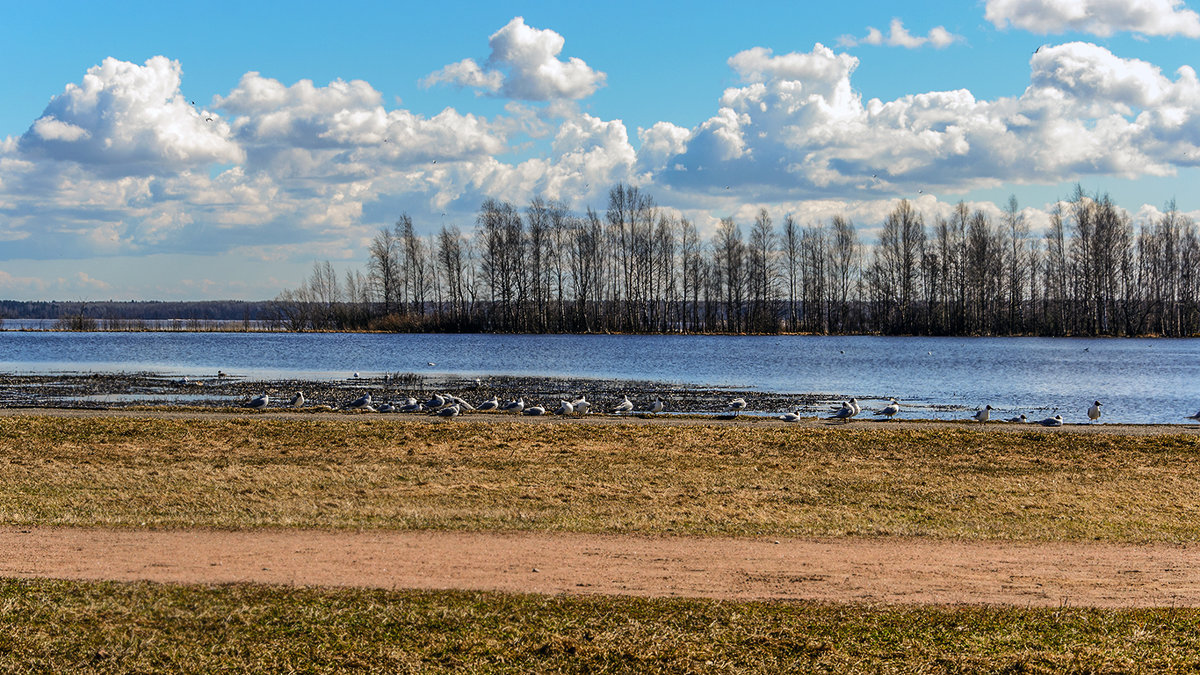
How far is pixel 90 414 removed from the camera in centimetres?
2408

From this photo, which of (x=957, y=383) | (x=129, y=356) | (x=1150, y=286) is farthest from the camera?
(x=1150, y=286)

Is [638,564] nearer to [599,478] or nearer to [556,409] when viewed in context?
[599,478]

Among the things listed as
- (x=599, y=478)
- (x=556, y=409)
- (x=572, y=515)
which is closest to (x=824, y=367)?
(x=556, y=409)

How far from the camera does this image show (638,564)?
32.6 ft

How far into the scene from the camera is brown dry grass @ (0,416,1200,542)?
39.9 ft

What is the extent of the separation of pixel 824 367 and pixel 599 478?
40.9 metres

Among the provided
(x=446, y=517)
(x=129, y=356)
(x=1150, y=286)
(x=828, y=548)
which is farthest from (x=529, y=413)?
(x=1150, y=286)

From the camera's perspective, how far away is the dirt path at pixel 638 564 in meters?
9.02

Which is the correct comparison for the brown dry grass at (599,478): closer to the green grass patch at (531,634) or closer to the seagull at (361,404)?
the green grass patch at (531,634)

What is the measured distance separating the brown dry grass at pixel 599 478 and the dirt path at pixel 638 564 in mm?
633

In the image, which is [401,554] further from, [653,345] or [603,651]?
[653,345]

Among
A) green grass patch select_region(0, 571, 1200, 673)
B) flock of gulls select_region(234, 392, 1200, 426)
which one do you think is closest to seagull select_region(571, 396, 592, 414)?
flock of gulls select_region(234, 392, 1200, 426)

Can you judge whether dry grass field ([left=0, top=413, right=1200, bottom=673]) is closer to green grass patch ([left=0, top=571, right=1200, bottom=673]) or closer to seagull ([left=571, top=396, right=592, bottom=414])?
green grass patch ([left=0, top=571, right=1200, bottom=673])

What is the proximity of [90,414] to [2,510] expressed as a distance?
1291 cm
